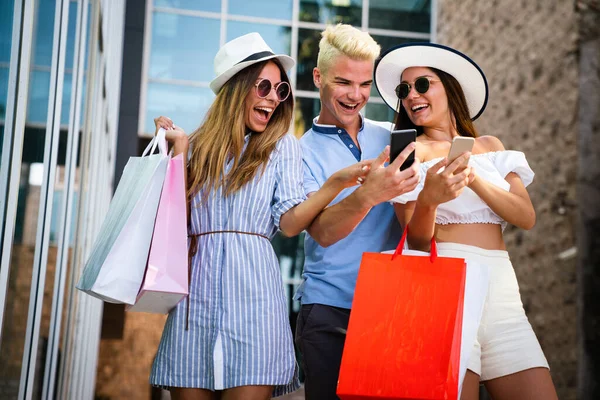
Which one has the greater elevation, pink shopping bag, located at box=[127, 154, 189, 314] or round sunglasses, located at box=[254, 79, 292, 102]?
round sunglasses, located at box=[254, 79, 292, 102]

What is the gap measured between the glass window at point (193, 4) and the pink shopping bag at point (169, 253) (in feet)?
28.2

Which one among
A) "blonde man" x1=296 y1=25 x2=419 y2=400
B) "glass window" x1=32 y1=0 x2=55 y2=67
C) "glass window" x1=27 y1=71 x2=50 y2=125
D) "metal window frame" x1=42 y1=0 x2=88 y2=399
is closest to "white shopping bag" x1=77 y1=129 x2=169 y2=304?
"glass window" x1=27 y1=71 x2=50 y2=125

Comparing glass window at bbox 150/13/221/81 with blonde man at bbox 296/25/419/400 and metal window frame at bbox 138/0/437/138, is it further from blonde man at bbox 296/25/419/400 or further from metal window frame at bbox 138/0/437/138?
blonde man at bbox 296/25/419/400

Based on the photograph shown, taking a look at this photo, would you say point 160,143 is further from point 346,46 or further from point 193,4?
point 193,4

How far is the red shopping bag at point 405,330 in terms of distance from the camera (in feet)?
6.72

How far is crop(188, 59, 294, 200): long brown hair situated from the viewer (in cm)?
236

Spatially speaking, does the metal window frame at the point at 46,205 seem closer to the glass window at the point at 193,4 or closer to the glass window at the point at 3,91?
the glass window at the point at 3,91

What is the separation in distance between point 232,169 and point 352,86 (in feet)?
2.22

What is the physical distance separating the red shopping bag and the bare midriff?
296 millimetres

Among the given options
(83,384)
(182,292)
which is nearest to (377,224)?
(182,292)

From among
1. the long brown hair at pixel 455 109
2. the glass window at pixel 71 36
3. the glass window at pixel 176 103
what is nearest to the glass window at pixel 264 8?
the glass window at pixel 176 103

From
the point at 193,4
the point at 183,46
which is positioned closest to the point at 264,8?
the point at 193,4

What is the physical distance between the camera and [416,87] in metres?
2.70

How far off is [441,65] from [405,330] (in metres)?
1.06
